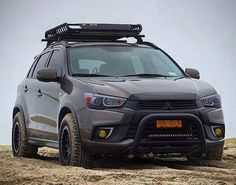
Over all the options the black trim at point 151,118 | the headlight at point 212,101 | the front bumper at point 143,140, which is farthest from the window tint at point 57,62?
the headlight at point 212,101

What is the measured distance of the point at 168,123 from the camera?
7.68 meters

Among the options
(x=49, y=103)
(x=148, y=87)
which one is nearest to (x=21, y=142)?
(x=49, y=103)

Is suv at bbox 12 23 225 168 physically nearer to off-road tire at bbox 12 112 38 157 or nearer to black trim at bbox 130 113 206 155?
black trim at bbox 130 113 206 155

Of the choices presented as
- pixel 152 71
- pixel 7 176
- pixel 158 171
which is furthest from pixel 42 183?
pixel 152 71

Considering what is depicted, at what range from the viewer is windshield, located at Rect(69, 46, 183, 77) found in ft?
28.9

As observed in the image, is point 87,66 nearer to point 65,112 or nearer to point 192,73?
point 65,112

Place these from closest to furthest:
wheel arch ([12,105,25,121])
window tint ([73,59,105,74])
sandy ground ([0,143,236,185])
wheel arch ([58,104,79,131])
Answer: sandy ground ([0,143,236,185]) < wheel arch ([58,104,79,131]) < window tint ([73,59,105,74]) < wheel arch ([12,105,25,121])

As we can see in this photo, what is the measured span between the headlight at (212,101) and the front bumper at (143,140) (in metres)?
0.18

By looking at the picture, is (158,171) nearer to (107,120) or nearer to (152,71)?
(107,120)

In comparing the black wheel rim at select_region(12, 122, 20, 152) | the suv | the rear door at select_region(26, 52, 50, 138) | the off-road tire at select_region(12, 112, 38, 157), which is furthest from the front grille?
the black wheel rim at select_region(12, 122, 20, 152)

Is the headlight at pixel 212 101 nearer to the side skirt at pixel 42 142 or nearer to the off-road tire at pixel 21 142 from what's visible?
the side skirt at pixel 42 142

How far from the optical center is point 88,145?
7695 millimetres

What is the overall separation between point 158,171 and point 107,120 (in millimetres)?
879

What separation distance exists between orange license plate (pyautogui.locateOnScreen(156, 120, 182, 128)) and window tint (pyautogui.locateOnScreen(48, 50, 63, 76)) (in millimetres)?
1983
